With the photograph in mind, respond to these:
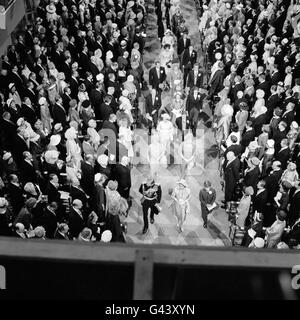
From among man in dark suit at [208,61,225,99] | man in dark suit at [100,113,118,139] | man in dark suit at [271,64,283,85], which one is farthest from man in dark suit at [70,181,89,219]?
man in dark suit at [271,64,283,85]

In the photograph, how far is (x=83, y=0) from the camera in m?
14.8

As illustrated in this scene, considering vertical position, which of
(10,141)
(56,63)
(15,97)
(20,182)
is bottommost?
(20,182)

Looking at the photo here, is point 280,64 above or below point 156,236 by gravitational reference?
above

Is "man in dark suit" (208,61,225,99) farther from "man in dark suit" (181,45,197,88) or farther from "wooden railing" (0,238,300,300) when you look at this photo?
"wooden railing" (0,238,300,300)

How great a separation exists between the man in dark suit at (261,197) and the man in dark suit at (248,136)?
5.93 ft

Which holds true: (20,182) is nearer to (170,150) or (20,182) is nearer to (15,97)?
(15,97)

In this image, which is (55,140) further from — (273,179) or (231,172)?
(273,179)

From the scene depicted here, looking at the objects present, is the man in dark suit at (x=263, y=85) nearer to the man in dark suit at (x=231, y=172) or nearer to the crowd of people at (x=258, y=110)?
the crowd of people at (x=258, y=110)

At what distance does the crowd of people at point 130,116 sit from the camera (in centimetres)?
815

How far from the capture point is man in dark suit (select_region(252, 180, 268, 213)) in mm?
8234

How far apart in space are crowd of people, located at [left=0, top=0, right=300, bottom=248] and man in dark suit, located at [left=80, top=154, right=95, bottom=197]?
3 centimetres

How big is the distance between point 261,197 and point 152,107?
168 inches
